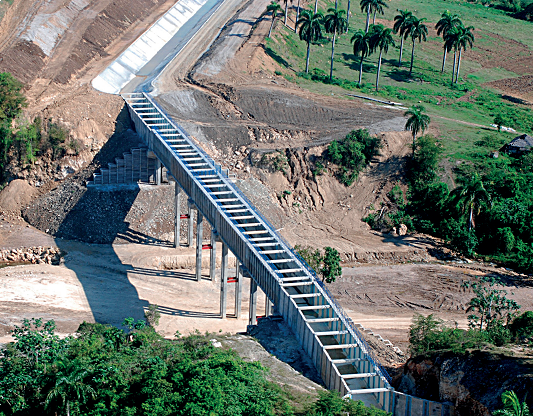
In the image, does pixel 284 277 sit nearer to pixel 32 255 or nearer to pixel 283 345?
pixel 283 345

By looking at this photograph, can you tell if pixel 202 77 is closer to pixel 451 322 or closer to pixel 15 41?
pixel 15 41

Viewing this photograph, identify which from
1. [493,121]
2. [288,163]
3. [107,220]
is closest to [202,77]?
[288,163]

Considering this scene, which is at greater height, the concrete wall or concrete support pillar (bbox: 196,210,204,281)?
the concrete wall

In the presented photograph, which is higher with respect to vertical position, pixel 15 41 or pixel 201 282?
pixel 15 41

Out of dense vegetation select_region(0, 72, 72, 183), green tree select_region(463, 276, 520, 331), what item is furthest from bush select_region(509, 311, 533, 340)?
dense vegetation select_region(0, 72, 72, 183)

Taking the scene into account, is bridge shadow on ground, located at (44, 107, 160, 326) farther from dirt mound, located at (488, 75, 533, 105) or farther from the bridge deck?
dirt mound, located at (488, 75, 533, 105)

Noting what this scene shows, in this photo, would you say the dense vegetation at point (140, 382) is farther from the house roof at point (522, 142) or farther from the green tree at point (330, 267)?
the house roof at point (522, 142)
